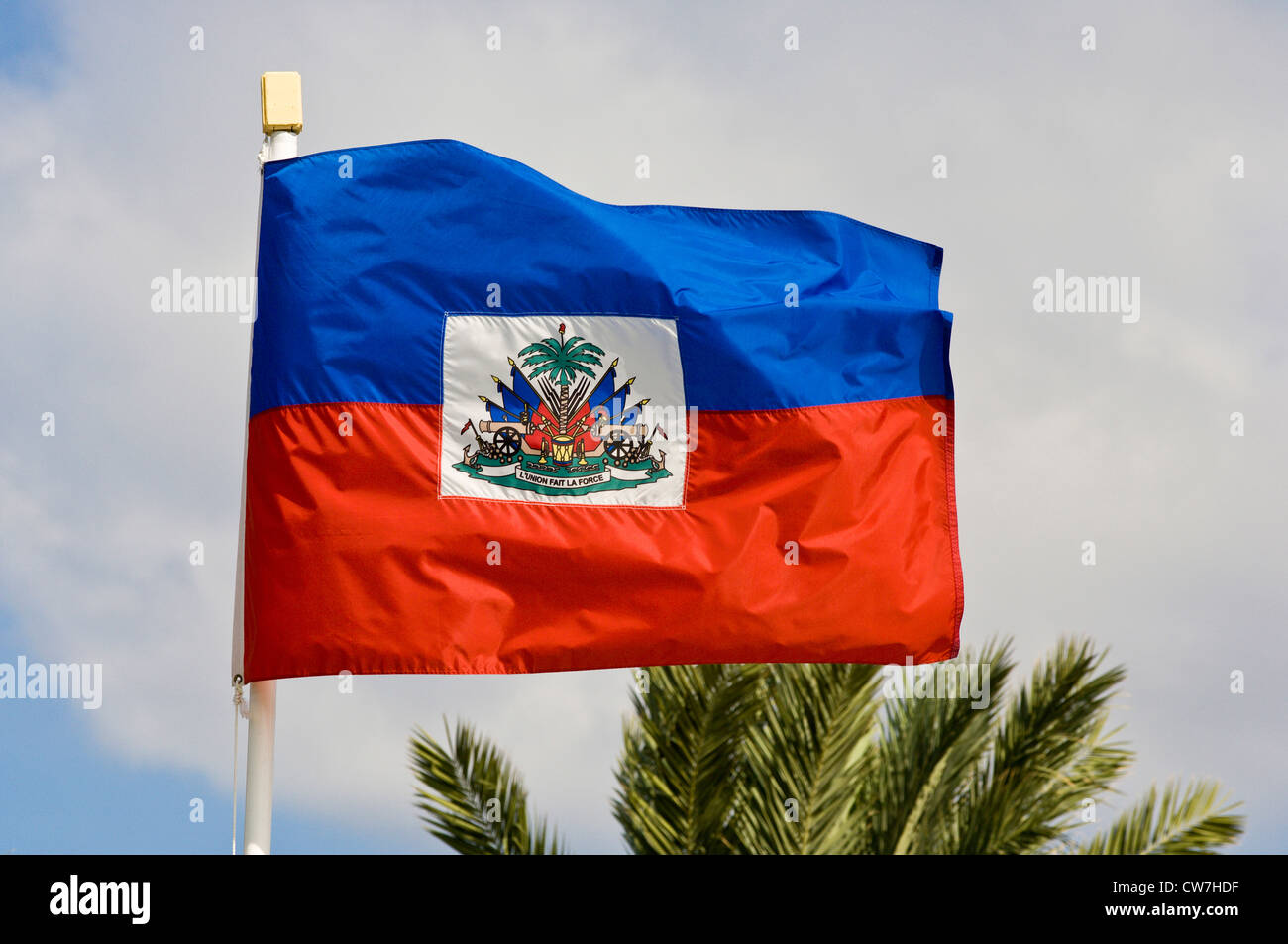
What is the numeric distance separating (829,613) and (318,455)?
7.38 ft

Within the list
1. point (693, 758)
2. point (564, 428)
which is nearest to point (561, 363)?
point (564, 428)

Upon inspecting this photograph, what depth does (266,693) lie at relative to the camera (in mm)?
6543

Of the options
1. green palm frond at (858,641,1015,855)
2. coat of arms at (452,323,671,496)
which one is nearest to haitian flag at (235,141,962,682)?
coat of arms at (452,323,671,496)

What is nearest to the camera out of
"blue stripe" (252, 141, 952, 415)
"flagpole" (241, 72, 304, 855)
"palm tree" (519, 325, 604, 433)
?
"flagpole" (241, 72, 304, 855)

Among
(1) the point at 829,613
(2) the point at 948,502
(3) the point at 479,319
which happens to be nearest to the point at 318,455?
(3) the point at 479,319

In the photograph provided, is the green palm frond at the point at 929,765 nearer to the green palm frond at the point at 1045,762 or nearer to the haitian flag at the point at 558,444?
the green palm frond at the point at 1045,762

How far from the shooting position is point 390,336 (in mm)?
7141

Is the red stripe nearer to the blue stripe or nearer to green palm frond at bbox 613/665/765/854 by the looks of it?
the blue stripe

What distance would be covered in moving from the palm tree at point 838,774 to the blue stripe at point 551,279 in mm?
4217

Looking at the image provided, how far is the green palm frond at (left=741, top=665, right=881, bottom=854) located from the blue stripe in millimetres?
4217

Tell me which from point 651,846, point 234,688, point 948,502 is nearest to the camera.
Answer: point 234,688

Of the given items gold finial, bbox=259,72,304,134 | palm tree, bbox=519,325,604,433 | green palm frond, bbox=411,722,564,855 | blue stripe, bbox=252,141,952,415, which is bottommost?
green palm frond, bbox=411,722,564,855

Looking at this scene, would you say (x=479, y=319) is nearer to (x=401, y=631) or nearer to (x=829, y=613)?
(x=401, y=631)

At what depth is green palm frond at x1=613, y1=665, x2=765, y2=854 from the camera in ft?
37.8
